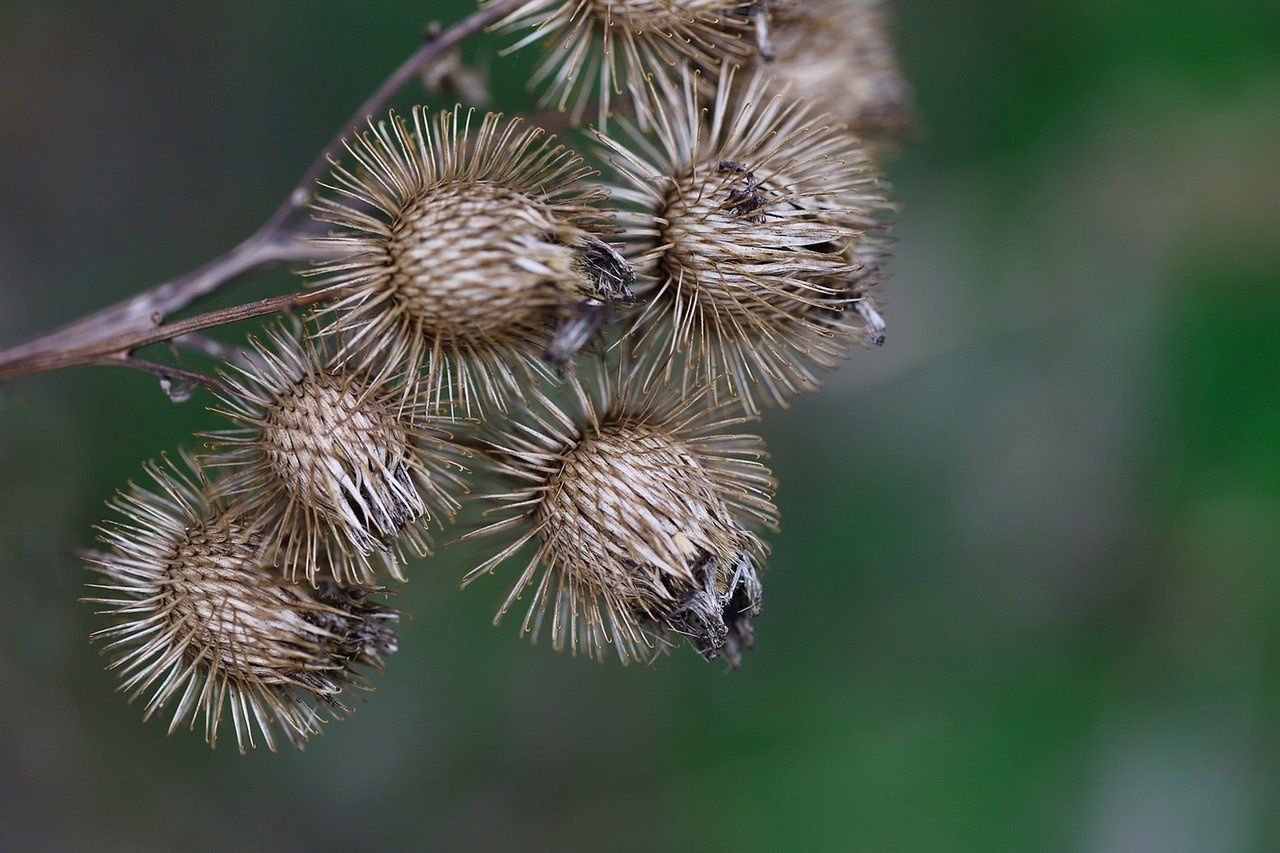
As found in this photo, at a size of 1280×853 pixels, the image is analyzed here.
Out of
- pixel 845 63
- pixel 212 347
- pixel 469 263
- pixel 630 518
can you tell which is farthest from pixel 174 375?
pixel 845 63

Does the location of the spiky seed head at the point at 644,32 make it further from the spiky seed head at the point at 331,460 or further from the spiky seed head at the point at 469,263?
the spiky seed head at the point at 331,460

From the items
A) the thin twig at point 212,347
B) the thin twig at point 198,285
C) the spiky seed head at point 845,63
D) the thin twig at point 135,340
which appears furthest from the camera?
the spiky seed head at point 845,63

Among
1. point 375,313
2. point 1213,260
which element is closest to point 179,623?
point 375,313

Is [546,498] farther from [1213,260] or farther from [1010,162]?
[1213,260]

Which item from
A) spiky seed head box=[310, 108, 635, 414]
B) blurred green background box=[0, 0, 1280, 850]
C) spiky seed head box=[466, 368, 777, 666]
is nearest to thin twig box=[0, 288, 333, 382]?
spiky seed head box=[310, 108, 635, 414]

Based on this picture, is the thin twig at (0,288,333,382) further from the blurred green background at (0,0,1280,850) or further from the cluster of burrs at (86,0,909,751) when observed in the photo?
the blurred green background at (0,0,1280,850)

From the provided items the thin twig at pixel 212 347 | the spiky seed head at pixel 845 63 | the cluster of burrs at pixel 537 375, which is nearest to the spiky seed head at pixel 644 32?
the cluster of burrs at pixel 537 375
